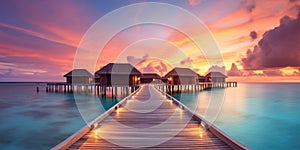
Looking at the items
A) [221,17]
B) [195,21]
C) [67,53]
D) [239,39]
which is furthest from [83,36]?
[239,39]

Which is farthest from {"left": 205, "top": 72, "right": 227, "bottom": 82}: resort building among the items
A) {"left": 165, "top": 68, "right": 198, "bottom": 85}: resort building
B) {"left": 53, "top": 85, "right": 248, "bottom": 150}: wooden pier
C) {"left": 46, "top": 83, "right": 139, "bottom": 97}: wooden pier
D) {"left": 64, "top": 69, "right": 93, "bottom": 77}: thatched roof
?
{"left": 53, "top": 85, "right": 248, "bottom": 150}: wooden pier

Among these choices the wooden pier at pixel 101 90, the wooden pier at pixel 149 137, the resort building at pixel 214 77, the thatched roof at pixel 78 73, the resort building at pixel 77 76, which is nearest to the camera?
the wooden pier at pixel 149 137

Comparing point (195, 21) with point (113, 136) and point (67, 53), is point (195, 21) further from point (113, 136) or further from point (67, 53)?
point (67, 53)

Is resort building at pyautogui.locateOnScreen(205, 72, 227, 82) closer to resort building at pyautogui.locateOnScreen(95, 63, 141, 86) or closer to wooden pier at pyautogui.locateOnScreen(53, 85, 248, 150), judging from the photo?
resort building at pyautogui.locateOnScreen(95, 63, 141, 86)

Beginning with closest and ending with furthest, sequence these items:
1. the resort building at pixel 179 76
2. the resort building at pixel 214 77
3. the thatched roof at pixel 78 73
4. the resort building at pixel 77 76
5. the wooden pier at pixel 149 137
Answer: the wooden pier at pixel 149 137, the thatched roof at pixel 78 73, the resort building at pixel 77 76, the resort building at pixel 179 76, the resort building at pixel 214 77

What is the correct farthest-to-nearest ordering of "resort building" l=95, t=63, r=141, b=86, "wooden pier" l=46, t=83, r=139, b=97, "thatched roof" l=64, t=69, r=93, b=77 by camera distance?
1. "thatched roof" l=64, t=69, r=93, b=77
2. "resort building" l=95, t=63, r=141, b=86
3. "wooden pier" l=46, t=83, r=139, b=97

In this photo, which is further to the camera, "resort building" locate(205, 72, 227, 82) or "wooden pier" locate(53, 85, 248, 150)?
"resort building" locate(205, 72, 227, 82)

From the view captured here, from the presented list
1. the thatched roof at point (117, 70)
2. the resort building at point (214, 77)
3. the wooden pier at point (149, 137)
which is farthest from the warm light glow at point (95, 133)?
the resort building at point (214, 77)

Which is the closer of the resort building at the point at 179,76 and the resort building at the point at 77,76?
the resort building at the point at 77,76

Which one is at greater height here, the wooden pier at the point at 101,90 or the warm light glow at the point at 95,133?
the warm light glow at the point at 95,133

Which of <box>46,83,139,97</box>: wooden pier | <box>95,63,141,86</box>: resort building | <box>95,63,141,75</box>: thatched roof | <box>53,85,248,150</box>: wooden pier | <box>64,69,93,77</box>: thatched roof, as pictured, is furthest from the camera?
<box>64,69,93,77</box>: thatched roof

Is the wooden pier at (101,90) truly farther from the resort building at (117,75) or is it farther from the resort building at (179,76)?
the resort building at (179,76)

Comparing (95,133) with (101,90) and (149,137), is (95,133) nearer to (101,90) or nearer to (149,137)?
(149,137)

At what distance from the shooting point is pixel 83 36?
18.6 meters
